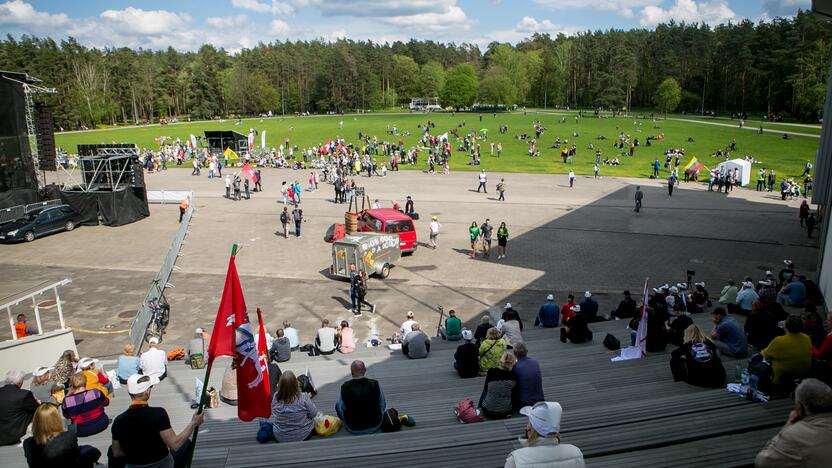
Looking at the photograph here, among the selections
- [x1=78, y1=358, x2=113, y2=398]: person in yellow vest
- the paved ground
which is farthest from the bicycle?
[x1=78, y1=358, x2=113, y2=398]: person in yellow vest

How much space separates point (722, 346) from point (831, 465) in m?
5.99

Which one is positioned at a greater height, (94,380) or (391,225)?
(94,380)

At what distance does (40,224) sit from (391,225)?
17907mm

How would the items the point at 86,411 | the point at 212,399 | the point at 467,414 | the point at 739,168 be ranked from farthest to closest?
the point at 739,168, the point at 212,399, the point at 86,411, the point at 467,414

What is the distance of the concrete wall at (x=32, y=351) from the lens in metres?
11.9

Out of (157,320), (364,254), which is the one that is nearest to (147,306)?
(157,320)

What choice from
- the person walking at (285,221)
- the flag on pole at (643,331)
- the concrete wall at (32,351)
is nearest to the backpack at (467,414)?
the flag on pole at (643,331)

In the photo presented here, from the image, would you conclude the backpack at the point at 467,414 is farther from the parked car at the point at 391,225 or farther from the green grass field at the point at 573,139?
the green grass field at the point at 573,139

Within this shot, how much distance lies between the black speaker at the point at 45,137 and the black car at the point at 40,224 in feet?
34.2

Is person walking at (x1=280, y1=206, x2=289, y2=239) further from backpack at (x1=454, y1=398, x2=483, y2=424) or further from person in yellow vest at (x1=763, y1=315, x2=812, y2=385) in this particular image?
person in yellow vest at (x1=763, y1=315, x2=812, y2=385)

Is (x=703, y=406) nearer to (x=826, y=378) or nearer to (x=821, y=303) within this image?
(x=826, y=378)

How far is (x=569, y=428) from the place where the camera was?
21.5 feet

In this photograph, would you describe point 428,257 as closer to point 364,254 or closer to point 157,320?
point 364,254

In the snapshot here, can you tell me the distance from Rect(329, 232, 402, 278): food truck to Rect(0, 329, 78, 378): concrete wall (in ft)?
29.9
